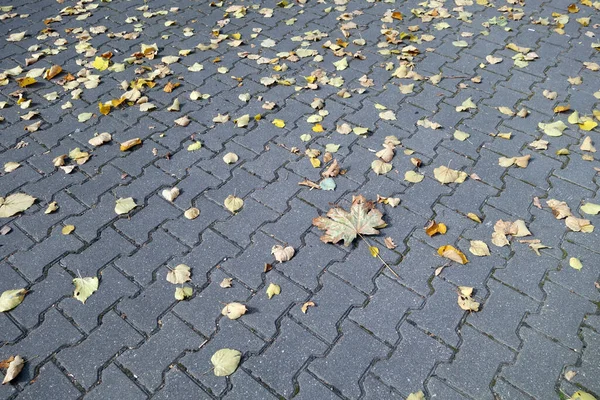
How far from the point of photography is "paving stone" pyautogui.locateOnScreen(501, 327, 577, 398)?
90.3 inches

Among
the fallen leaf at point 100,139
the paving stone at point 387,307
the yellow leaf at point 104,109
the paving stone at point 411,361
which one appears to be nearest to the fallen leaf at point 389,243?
the paving stone at point 387,307

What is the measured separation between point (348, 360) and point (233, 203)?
1319mm

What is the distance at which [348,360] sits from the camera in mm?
2402

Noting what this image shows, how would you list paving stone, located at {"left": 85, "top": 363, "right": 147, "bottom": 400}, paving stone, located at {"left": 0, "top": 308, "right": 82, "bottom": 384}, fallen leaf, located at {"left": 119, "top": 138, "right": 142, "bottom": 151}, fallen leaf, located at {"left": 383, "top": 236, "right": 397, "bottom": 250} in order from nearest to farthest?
paving stone, located at {"left": 85, "top": 363, "right": 147, "bottom": 400} → paving stone, located at {"left": 0, "top": 308, "right": 82, "bottom": 384} → fallen leaf, located at {"left": 383, "top": 236, "right": 397, "bottom": 250} → fallen leaf, located at {"left": 119, "top": 138, "right": 142, "bottom": 151}

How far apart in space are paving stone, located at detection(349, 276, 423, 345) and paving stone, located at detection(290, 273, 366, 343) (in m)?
0.07

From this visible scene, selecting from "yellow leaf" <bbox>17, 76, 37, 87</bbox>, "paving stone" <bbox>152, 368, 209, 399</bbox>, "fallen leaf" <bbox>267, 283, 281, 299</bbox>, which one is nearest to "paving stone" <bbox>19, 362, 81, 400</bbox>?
"paving stone" <bbox>152, 368, 209, 399</bbox>

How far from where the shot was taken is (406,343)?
247cm

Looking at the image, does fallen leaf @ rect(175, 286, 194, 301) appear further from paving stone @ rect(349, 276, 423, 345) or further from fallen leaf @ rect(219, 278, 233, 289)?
paving stone @ rect(349, 276, 423, 345)

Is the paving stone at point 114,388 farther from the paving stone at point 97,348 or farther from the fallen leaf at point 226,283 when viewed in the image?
the fallen leaf at point 226,283

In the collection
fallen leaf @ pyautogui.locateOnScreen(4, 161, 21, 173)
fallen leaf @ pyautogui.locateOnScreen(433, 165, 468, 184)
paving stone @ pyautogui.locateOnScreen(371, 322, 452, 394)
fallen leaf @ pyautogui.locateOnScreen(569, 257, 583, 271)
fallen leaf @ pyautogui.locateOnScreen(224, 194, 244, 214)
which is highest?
fallen leaf @ pyautogui.locateOnScreen(4, 161, 21, 173)

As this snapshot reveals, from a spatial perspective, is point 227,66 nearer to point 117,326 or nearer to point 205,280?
point 205,280

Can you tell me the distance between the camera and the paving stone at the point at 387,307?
2528 mm

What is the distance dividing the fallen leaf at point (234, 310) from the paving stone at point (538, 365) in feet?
4.42

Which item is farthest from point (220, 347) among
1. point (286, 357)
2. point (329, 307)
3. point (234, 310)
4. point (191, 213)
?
point (191, 213)
